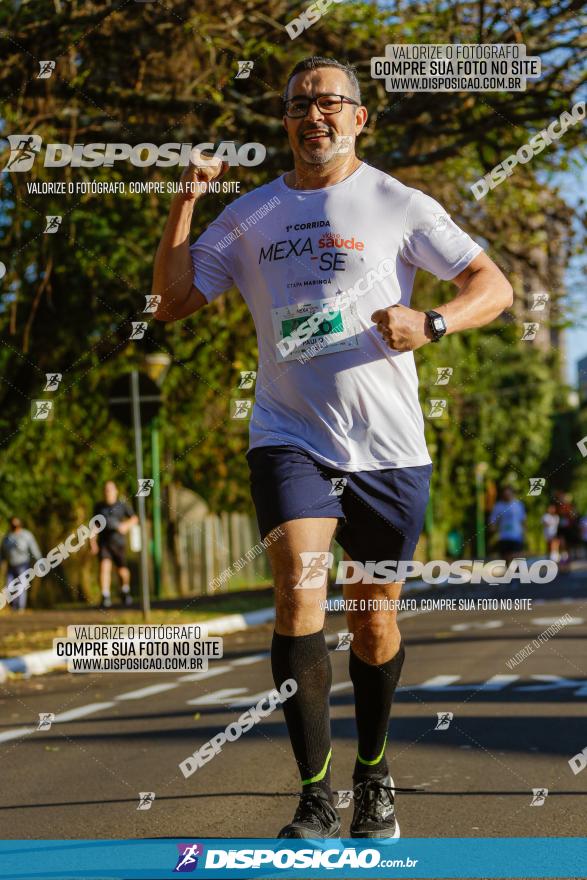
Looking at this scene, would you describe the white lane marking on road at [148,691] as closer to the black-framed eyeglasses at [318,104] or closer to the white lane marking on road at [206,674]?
the white lane marking on road at [206,674]

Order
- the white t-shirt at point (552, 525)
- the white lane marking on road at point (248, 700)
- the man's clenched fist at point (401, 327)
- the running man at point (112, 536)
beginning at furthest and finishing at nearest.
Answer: the white t-shirt at point (552, 525), the running man at point (112, 536), the white lane marking on road at point (248, 700), the man's clenched fist at point (401, 327)

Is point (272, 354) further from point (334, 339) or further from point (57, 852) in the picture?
point (57, 852)

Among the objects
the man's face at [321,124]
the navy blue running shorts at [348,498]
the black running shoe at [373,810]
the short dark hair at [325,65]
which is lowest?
the black running shoe at [373,810]

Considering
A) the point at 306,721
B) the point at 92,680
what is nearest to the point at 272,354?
the point at 306,721

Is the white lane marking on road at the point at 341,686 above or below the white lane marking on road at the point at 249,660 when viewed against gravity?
above

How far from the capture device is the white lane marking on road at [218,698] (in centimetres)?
905

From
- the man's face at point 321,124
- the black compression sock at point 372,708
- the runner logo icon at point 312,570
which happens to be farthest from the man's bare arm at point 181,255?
the black compression sock at point 372,708

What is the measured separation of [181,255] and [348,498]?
33.9 inches

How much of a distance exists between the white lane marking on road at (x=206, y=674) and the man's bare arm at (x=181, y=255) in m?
6.67

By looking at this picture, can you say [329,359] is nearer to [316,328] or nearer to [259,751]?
[316,328]

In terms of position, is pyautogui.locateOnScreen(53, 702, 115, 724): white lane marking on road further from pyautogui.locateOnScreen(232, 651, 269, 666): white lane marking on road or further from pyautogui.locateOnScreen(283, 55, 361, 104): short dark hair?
pyautogui.locateOnScreen(283, 55, 361, 104): short dark hair

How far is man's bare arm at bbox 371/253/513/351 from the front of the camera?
3.97 metres

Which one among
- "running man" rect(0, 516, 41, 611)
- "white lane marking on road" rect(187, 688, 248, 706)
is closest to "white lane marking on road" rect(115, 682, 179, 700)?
"white lane marking on road" rect(187, 688, 248, 706)

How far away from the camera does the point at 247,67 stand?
39.7 feet
